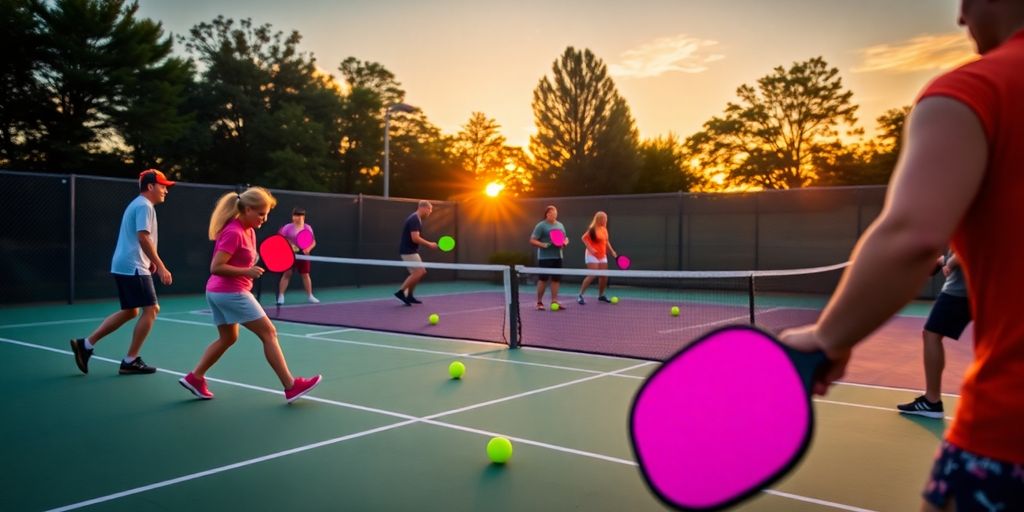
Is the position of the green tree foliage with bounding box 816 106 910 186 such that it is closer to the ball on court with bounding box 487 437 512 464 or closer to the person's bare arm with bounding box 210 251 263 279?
the person's bare arm with bounding box 210 251 263 279

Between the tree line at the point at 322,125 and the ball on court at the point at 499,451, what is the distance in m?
30.5

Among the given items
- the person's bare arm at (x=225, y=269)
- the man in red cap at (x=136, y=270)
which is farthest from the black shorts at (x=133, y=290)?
the person's bare arm at (x=225, y=269)

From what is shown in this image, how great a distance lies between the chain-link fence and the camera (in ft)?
45.9

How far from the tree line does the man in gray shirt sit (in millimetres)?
31485

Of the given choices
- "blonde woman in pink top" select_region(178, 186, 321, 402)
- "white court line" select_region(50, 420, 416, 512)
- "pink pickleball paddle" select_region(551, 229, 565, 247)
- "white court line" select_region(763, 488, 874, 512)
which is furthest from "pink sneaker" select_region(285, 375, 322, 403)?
"pink pickleball paddle" select_region(551, 229, 565, 247)

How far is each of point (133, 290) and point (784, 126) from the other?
161 feet

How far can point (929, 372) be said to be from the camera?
5613 mm

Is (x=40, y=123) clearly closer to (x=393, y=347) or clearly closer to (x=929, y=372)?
(x=393, y=347)

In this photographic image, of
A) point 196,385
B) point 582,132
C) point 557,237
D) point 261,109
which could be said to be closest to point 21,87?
point 261,109

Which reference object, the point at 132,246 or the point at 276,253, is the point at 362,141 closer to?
the point at 276,253

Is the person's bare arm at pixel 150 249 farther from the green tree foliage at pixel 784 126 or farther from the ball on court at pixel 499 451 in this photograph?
the green tree foliage at pixel 784 126

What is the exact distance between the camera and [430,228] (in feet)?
72.9

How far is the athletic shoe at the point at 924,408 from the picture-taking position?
5.62 meters

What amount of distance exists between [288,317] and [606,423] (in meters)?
7.77
